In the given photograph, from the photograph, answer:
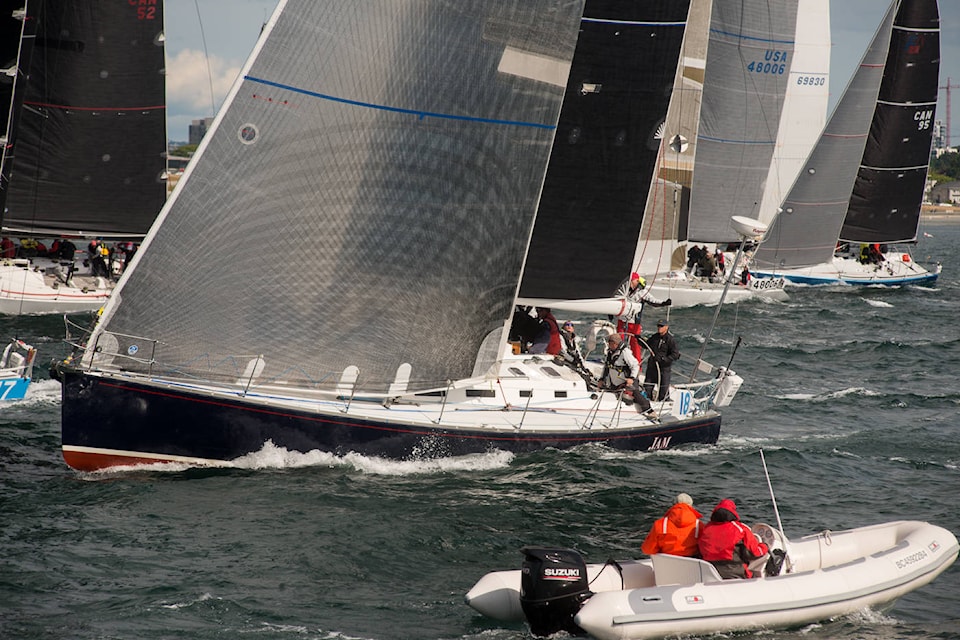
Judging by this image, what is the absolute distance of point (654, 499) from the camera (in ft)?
52.6

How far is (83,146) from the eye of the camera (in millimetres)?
32469

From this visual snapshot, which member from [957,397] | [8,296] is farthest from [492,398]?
[8,296]

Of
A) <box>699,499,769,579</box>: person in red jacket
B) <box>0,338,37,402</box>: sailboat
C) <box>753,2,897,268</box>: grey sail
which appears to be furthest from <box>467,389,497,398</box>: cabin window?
<box>753,2,897,268</box>: grey sail

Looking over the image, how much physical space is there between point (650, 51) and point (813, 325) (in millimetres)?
20029

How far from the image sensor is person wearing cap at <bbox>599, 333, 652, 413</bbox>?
1820 cm

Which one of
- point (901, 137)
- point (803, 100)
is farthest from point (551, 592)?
point (901, 137)

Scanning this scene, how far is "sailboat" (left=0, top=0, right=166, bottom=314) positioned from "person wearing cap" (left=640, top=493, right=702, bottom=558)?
78.4ft

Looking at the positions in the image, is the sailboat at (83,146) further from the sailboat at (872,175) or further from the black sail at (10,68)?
the sailboat at (872,175)

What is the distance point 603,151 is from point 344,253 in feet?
17.1

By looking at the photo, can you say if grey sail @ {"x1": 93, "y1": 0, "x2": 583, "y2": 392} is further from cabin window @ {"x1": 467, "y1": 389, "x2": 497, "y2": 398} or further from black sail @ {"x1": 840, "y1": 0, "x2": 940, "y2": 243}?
black sail @ {"x1": 840, "y1": 0, "x2": 940, "y2": 243}

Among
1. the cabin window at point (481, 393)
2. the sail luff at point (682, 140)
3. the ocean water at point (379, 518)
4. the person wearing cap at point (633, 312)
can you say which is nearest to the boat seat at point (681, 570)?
the ocean water at point (379, 518)

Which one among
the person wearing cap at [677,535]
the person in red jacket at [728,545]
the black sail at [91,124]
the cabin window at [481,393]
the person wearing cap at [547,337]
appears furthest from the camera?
the black sail at [91,124]

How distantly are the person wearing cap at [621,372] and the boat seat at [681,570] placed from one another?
662 centimetres

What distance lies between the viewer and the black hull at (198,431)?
14672mm
